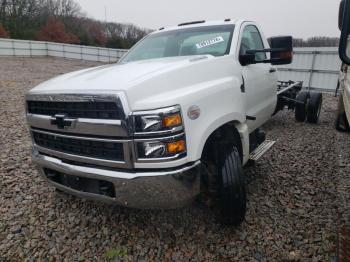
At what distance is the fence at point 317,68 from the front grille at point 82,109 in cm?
1265

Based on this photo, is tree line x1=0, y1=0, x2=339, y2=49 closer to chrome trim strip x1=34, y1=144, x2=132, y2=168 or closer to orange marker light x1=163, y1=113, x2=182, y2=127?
chrome trim strip x1=34, y1=144, x2=132, y2=168

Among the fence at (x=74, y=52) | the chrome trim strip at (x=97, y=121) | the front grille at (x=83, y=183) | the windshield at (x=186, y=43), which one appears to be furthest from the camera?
the fence at (x=74, y=52)

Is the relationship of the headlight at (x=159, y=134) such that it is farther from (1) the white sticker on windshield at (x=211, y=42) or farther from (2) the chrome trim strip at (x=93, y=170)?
(1) the white sticker on windshield at (x=211, y=42)

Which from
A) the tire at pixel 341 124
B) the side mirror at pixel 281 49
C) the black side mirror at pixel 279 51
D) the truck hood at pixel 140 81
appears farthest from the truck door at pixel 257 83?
the tire at pixel 341 124

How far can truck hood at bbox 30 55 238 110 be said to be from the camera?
2078 mm

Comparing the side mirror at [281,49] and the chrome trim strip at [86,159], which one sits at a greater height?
the side mirror at [281,49]

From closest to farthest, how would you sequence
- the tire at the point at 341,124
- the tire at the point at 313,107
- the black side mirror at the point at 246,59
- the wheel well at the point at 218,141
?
the wheel well at the point at 218,141, the black side mirror at the point at 246,59, the tire at the point at 341,124, the tire at the point at 313,107

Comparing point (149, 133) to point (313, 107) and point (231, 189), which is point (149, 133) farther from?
point (313, 107)

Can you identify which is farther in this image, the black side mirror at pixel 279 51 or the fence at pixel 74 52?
the fence at pixel 74 52

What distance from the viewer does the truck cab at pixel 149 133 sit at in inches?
80.0

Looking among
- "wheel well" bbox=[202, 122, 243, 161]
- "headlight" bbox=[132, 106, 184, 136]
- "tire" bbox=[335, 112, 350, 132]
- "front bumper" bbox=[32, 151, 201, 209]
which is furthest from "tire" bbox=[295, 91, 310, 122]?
"headlight" bbox=[132, 106, 184, 136]

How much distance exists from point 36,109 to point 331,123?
22.3 ft

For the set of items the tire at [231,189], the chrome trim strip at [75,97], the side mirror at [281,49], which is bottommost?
the tire at [231,189]

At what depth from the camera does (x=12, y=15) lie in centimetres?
4366
